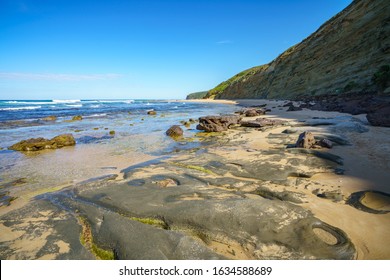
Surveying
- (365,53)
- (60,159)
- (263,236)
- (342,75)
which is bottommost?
(60,159)

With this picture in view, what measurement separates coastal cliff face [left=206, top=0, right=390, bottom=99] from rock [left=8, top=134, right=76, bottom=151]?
18092 millimetres

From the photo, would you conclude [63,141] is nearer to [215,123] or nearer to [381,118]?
[215,123]

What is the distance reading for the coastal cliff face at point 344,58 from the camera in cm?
1973

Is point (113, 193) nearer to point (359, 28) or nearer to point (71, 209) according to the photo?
point (71, 209)

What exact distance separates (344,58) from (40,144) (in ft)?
93.7

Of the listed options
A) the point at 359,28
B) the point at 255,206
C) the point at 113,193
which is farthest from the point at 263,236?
the point at 359,28

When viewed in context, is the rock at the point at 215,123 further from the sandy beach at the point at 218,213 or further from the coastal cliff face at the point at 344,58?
the coastal cliff face at the point at 344,58

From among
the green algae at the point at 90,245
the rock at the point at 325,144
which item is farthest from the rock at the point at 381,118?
the green algae at the point at 90,245

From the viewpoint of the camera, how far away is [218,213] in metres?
2.66

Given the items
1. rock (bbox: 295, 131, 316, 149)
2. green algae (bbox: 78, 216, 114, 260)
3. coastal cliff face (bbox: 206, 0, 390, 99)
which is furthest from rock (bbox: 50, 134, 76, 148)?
coastal cliff face (bbox: 206, 0, 390, 99)

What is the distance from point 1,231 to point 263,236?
118 inches

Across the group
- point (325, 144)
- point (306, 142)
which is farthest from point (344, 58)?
point (306, 142)

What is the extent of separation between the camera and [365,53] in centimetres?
2145
